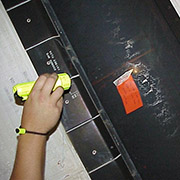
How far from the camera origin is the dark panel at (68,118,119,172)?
3.69 feet

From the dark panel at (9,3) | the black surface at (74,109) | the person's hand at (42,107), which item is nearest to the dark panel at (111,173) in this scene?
the black surface at (74,109)

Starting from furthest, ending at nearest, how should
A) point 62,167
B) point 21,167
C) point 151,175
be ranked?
1. point 151,175
2. point 62,167
3. point 21,167

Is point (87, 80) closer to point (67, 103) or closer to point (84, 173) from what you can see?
point (67, 103)

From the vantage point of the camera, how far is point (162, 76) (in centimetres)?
117

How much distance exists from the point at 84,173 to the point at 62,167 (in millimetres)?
93

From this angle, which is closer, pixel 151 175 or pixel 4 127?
pixel 4 127

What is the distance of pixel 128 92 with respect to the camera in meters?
1.20

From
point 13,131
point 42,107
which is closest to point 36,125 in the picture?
point 42,107

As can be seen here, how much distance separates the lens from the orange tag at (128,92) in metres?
1.19

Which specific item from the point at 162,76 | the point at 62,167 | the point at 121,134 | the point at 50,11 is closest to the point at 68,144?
the point at 62,167

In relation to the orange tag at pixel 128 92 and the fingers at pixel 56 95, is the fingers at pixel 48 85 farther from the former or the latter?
the orange tag at pixel 128 92

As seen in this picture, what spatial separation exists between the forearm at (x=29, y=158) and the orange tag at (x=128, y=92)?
1.42 ft

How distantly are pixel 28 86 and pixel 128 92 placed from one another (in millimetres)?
437

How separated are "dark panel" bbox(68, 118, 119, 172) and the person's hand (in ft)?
0.67
